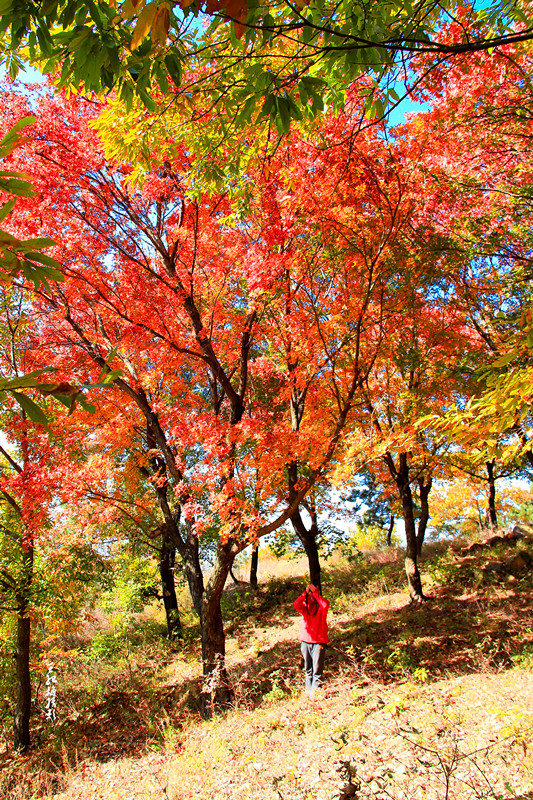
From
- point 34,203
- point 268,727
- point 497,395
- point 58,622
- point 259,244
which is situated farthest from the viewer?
point 58,622

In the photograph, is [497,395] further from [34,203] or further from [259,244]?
[34,203]

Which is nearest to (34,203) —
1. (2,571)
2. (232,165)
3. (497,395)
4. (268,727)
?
(232,165)

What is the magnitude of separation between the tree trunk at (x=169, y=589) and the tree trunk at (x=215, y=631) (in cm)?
597

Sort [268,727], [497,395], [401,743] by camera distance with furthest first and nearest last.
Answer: [268,727], [401,743], [497,395]

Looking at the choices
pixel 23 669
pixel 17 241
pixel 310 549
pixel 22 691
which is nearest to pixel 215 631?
pixel 23 669

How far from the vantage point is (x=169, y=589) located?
14.4m

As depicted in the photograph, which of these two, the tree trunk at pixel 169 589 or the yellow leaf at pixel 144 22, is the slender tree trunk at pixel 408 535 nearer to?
the tree trunk at pixel 169 589

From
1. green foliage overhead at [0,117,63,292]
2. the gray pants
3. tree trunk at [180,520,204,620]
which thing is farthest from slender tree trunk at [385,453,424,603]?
green foliage overhead at [0,117,63,292]

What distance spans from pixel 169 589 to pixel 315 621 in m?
8.99

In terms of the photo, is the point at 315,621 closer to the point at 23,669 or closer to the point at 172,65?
the point at 23,669

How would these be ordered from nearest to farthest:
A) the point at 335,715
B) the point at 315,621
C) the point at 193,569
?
1. the point at 335,715
2. the point at 315,621
3. the point at 193,569

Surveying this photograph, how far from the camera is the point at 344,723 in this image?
471 centimetres

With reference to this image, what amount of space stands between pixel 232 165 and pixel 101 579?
10.0 m

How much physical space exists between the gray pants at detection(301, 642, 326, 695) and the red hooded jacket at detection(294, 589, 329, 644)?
9 centimetres
